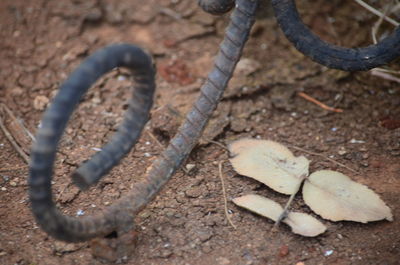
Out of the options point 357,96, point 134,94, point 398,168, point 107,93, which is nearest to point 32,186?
point 134,94

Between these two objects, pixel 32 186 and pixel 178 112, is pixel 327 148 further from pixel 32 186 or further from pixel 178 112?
pixel 32 186

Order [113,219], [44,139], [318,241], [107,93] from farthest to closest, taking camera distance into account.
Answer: [107,93] → [318,241] → [113,219] → [44,139]

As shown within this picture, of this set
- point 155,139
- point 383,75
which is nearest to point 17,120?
point 155,139

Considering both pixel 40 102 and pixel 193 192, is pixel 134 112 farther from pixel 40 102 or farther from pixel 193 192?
pixel 40 102

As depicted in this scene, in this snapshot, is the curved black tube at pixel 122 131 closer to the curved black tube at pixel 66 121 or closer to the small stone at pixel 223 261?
the curved black tube at pixel 66 121

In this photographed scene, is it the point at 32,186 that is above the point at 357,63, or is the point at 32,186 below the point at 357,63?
below
